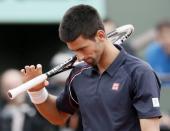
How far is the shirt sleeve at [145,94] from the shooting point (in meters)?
6.06

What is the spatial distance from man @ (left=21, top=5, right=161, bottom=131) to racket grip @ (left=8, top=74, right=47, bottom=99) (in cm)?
35

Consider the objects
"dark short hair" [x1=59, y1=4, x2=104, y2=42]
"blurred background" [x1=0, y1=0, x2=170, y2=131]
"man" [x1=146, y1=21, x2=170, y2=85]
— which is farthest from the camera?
"blurred background" [x1=0, y1=0, x2=170, y2=131]

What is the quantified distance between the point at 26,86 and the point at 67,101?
567mm

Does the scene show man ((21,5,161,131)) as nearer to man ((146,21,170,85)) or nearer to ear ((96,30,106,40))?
ear ((96,30,106,40))

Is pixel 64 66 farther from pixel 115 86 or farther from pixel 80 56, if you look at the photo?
pixel 115 86

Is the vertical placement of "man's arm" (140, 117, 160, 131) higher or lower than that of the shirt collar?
lower

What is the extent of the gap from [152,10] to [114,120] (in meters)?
7.35

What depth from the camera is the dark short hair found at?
241 inches

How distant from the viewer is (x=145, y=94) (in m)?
6.06

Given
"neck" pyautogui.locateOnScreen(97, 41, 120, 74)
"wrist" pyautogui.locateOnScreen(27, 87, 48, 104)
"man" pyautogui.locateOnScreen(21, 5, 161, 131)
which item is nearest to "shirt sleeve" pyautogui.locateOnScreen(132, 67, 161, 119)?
"man" pyautogui.locateOnScreen(21, 5, 161, 131)

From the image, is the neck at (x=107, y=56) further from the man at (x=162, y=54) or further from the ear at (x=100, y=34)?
the man at (x=162, y=54)

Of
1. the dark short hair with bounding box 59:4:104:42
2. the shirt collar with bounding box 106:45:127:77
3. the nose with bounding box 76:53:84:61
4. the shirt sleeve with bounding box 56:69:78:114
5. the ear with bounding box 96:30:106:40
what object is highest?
the dark short hair with bounding box 59:4:104:42

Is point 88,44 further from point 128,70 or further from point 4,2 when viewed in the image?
point 4,2

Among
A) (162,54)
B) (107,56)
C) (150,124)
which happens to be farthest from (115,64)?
(162,54)
